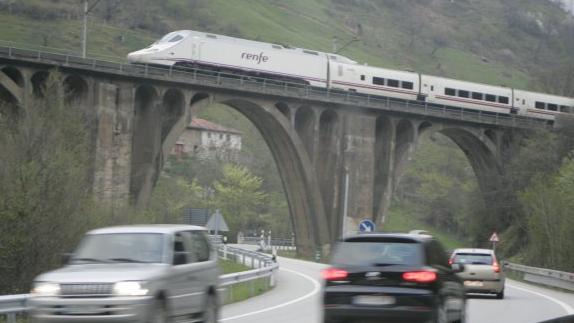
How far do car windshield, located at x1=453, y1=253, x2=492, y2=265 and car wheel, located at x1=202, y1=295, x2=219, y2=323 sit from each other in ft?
43.2

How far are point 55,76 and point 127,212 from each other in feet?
22.3

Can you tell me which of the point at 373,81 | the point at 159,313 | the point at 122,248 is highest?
the point at 373,81

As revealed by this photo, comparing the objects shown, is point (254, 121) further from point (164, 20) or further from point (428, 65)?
point (428, 65)

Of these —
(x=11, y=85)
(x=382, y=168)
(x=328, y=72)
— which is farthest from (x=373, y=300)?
(x=382, y=168)

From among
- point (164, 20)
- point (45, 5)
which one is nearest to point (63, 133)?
point (45, 5)

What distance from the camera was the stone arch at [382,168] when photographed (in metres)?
72.8

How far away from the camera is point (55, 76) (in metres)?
45.5

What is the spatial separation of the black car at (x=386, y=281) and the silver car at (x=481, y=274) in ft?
43.7

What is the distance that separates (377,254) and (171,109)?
1886 inches

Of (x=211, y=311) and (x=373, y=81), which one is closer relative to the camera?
(x=211, y=311)

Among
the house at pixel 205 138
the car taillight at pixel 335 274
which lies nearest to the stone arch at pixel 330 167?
the car taillight at pixel 335 274

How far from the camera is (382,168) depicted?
242 feet

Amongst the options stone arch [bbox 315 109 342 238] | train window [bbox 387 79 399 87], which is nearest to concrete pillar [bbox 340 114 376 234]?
stone arch [bbox 315 109 342 238]

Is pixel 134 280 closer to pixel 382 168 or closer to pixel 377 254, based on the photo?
pixel 377 254
